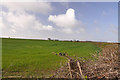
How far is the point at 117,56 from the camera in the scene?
100 inches

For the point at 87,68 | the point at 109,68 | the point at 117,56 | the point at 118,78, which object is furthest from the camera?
the point at 87,68

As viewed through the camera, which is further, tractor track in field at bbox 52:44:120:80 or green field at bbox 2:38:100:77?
green field at bbox 2:38:100:77

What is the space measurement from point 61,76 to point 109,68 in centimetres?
118

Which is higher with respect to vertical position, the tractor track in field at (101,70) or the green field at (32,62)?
→ the tractor track in field at (101,70)

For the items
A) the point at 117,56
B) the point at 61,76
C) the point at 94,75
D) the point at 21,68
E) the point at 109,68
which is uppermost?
the point at 117,56

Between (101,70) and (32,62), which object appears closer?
(101,70)

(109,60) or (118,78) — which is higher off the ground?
(109,60)

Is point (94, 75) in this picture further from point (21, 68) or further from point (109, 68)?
point (21, 68)

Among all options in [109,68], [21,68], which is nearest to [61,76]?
[109,68]

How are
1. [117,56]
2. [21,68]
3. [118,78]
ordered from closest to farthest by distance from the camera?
[118,78] < [117,56] < [21,68]

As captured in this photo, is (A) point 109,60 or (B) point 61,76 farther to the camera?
(B) point 61,76

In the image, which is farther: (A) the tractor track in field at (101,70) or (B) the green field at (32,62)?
(B) the green field at (32,62)

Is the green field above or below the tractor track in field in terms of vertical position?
below

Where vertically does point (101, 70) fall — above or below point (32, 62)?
above
